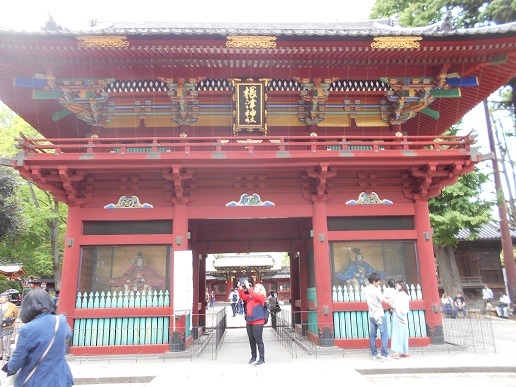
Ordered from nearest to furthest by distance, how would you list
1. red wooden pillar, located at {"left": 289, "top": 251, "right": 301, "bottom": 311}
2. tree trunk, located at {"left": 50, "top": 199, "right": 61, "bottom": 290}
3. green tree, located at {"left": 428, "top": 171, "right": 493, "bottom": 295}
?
red wooden pillar, located at {"left": 289, "top": 251, "right": 301, "bottom": 311} < green tree, located at {"left": 428, "top": 171, "right": 493, "bottom": 295} < tree trunk, located at {"left": 50, "top": 199, "right": 61, "bottom": 290}

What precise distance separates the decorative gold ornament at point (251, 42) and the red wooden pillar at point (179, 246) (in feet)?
16.6

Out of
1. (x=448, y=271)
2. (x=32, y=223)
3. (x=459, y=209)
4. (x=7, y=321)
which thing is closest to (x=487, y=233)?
(x=448, y=271)

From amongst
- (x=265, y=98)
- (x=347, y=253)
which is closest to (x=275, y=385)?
(x=347, y=253)

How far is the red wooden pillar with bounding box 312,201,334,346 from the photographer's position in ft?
37.7

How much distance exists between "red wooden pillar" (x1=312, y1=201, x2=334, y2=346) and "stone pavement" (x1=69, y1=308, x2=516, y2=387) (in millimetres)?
609

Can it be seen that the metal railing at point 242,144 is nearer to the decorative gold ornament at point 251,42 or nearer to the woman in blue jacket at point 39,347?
the decorative gold ornament at point 251,42

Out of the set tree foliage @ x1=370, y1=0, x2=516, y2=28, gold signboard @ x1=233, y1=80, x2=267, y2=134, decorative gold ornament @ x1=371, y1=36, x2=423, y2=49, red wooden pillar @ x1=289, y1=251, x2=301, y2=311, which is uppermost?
tree foliage @ x1=370, y1=0, x2=516, y2=28

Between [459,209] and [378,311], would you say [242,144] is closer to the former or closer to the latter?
[378,311]

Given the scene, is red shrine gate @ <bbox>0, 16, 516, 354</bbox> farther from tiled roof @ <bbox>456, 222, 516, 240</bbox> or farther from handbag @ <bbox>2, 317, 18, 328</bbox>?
tiled roof @ <bbox>456, 222, 516, 240</bbox>

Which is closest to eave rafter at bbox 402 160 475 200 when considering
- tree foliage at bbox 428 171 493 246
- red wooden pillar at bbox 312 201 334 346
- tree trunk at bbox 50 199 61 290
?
Result: red wooden pillar at bbox 312 201 334 346

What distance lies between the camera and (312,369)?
917 cm

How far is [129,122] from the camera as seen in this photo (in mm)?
13547

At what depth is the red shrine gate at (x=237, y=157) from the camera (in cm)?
1132

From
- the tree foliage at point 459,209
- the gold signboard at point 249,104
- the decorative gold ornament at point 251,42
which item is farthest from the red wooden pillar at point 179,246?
the tree foliage at point 459,209
